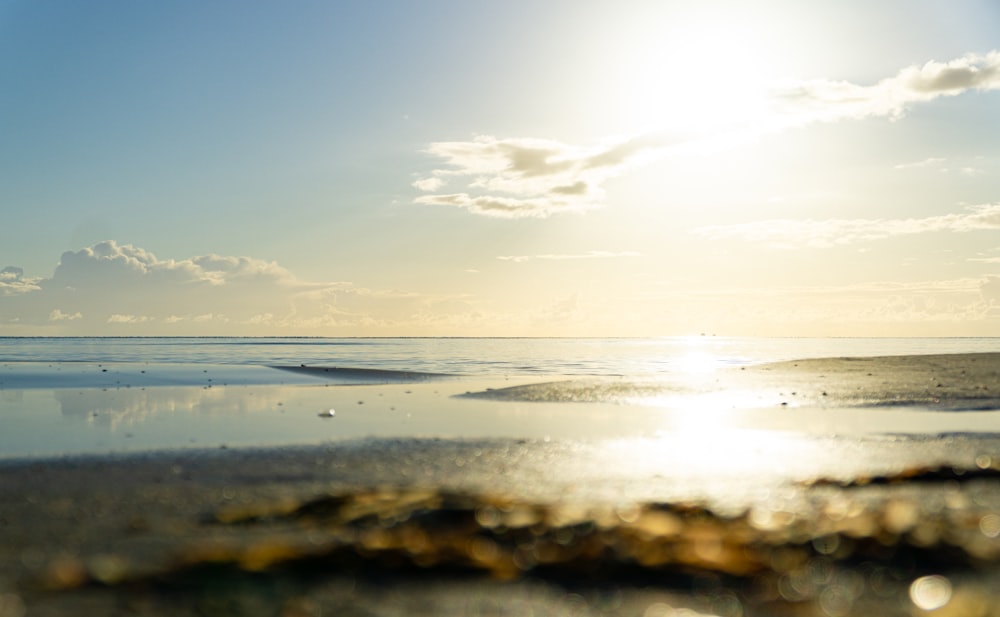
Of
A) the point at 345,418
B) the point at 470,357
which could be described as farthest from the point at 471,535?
the point at 470,357

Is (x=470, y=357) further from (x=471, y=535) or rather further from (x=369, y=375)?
(x=471, y=535)

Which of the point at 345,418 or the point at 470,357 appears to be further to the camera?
the point at 470,357

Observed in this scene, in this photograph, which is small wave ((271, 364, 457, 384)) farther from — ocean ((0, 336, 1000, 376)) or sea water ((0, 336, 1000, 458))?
sea water ((0, 336, 1000, 458))

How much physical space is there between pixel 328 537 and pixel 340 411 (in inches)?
609

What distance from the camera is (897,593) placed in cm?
631

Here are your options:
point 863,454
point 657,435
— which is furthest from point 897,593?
point 657,435

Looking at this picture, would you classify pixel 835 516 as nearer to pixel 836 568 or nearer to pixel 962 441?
pixel 836 568

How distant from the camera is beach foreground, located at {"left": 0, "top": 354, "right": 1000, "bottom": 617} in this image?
6.24 m

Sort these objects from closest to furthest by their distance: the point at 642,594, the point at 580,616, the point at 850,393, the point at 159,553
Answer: the point at 580,616 → the point at 642,594 → the point at 159,553 → the point at 850,393

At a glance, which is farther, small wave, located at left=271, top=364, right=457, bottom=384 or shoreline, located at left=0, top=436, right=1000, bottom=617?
small wave, located at left=271, top=364, right=457, bottom=384

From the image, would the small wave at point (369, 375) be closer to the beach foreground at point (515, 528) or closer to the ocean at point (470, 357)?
the ocean at point (470, 357)

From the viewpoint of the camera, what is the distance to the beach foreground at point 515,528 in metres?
6.24

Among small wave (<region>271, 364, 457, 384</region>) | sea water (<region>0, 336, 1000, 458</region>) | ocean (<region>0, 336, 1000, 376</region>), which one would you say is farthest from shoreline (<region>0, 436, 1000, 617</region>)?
ocean (<region>0, 336, 1000, 376</region>)

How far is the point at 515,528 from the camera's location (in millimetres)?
8109
